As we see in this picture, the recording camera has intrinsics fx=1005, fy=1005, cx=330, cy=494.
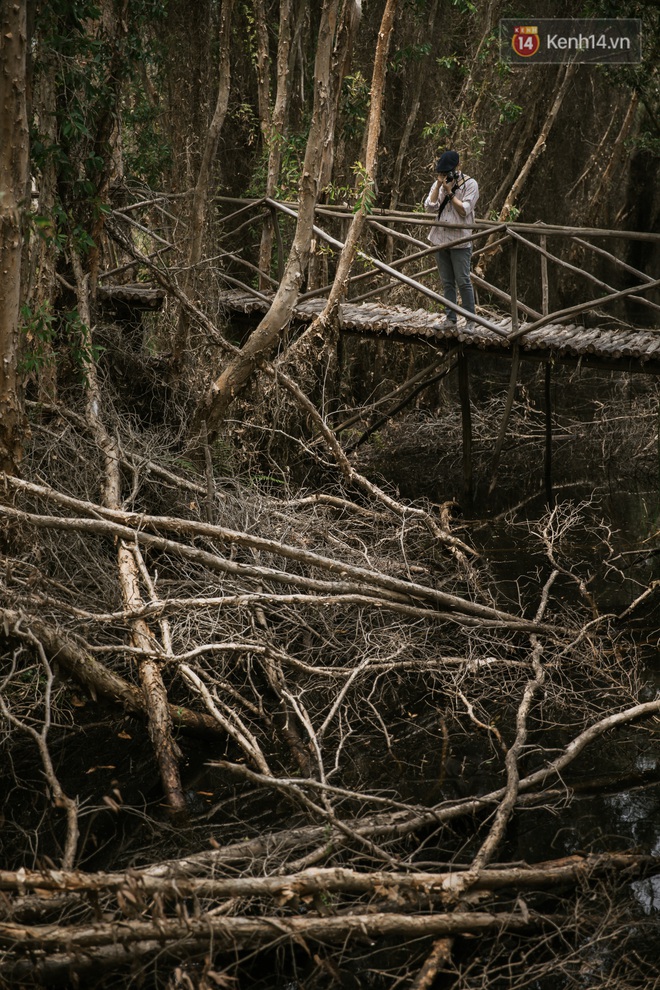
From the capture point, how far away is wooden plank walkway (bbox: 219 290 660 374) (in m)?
8.52

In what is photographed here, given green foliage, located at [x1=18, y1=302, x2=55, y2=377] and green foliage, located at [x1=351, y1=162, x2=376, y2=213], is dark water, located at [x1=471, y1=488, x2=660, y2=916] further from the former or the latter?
green foliage, located at [x1=18, y1=302, x2=55, y2=377]

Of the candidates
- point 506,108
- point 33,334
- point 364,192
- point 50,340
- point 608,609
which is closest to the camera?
point 33,334

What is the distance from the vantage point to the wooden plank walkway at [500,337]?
27.9ft

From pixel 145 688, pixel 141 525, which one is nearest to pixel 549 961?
pixel 145 688

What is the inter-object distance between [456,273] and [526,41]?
5055 mm

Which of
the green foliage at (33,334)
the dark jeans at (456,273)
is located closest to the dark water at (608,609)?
the dark jeans at (456,273)

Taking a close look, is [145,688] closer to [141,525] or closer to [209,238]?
[141,525]

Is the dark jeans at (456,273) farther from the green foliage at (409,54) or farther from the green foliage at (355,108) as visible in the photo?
the green foliage at (409,54)

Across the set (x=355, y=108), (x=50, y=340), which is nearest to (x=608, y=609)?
(x=50, y=340)

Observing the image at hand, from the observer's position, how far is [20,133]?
5.63m

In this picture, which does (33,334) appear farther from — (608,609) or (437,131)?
(437,131)

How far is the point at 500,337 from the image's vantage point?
8945 mm

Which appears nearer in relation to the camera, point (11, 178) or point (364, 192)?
point (11, 178)

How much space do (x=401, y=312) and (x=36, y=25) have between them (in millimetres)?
4541
